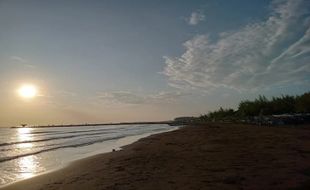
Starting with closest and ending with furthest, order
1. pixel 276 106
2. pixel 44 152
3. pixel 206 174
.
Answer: pixel 206 174 → pixel 44 152 → pixel 276 106

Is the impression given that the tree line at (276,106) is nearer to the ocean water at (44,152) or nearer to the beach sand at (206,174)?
the ocean water at (44,152)

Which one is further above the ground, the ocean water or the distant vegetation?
the distant vegetation

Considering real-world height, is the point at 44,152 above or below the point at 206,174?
above

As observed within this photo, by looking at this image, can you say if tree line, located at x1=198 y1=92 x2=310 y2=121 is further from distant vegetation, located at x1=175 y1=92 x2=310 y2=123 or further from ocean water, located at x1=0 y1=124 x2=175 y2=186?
ocean water, located at x1=0 y1=124 x2=175 y2=186

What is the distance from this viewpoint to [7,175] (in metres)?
15.7

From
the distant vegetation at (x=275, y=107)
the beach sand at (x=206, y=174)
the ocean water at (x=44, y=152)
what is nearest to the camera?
the beach sand at (x=206, y=174)

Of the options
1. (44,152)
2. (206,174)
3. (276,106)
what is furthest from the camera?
(276,106)

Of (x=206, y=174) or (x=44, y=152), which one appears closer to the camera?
(x=206, y=174)

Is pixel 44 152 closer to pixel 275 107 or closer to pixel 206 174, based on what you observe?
pixel 206 174

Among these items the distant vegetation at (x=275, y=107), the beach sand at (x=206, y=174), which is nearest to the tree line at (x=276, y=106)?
the distant vegetation at (x=275, y=107)

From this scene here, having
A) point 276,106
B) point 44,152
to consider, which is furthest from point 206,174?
point 276,106

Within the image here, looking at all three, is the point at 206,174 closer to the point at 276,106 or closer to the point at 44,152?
the point at 44,152

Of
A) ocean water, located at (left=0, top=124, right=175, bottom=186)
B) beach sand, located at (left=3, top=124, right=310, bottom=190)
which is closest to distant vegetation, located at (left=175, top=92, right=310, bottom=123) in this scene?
ocean water, located at (left=0, top=124, right=175, bottom=186)

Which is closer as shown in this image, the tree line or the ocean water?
the ocean water
